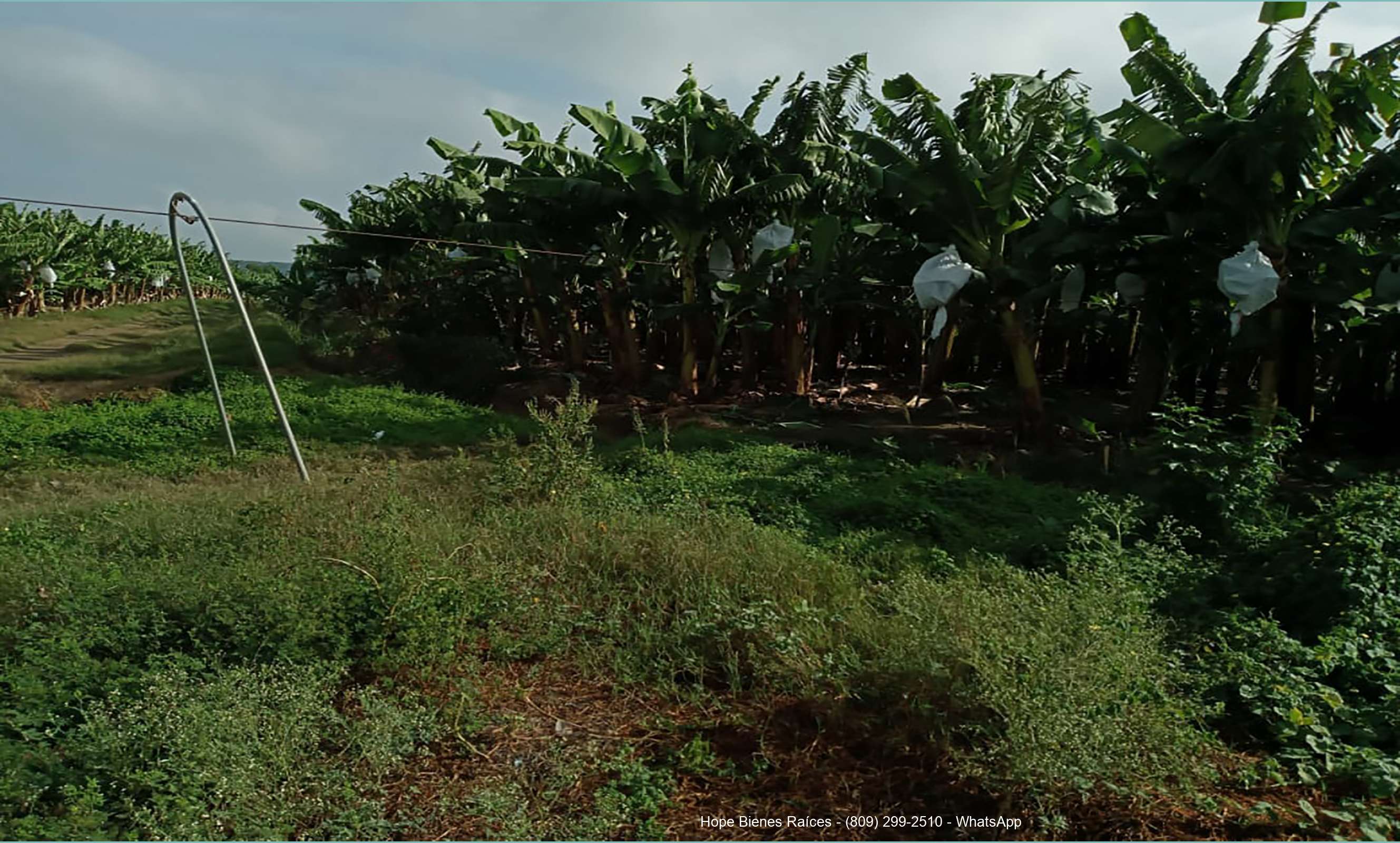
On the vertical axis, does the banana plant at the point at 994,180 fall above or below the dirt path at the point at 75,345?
above

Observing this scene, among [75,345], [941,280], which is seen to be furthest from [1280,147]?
[75,345]

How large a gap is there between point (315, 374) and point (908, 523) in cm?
1003

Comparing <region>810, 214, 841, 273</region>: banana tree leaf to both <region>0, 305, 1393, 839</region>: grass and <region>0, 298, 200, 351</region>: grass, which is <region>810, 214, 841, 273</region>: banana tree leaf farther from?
<region>0, 298, 200, 351</region>: grass

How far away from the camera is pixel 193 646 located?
12.6ft

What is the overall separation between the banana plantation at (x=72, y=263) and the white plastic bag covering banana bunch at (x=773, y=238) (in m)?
15.5

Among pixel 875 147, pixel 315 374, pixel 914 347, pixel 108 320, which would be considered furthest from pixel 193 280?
pixel 875 147

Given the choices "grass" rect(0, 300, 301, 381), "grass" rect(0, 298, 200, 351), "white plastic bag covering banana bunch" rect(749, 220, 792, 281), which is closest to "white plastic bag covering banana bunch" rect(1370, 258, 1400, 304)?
"white plastic bag covering banana bunch" rect(749, 220, 792, 281)

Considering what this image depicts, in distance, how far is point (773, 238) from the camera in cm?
1056

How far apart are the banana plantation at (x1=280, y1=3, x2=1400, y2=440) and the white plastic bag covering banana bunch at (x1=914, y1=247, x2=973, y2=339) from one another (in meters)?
0.03

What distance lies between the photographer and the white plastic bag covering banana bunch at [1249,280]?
721 centimetres

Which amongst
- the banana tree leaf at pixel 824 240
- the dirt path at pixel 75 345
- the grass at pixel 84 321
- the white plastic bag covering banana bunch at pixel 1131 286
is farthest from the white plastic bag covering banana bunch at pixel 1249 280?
the grass at pixel 84 321

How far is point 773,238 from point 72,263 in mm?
21569

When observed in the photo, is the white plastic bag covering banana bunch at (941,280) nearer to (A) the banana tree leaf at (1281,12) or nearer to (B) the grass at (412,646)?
(A) the banana tree leaf at (1281,12)

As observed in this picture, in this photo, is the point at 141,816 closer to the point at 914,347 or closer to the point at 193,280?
the point at 914,347
